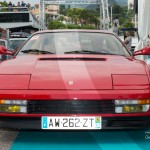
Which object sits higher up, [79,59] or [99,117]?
[79,59]

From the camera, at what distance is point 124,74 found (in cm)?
385

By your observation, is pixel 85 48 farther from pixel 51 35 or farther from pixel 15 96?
pixel 15 96

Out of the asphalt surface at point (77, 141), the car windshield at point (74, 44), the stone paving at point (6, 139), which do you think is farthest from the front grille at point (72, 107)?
the car windshield at point (74, 44)

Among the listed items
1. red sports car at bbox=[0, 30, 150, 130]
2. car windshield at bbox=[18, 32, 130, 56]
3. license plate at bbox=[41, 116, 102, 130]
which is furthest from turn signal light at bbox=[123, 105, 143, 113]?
car windshield at bbox=[18, 32, 130, 56]

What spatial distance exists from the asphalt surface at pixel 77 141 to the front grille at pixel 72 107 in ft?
0.86

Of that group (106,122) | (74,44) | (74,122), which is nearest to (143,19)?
(74,44)

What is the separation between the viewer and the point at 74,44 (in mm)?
4926

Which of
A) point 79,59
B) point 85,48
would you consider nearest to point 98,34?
point 85,48

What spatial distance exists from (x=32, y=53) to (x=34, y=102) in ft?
4.91

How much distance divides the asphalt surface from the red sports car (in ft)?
0.74

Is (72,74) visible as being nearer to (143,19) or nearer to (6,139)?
(6,139)

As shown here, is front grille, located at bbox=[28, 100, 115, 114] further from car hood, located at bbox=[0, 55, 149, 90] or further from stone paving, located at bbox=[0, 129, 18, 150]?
stone paving, located at bbox=[0, 129, 18, 150]

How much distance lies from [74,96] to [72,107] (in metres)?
0.11

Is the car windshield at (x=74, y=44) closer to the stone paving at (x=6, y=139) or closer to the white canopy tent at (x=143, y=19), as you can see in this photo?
the stone paving at (x=6, y=139)
